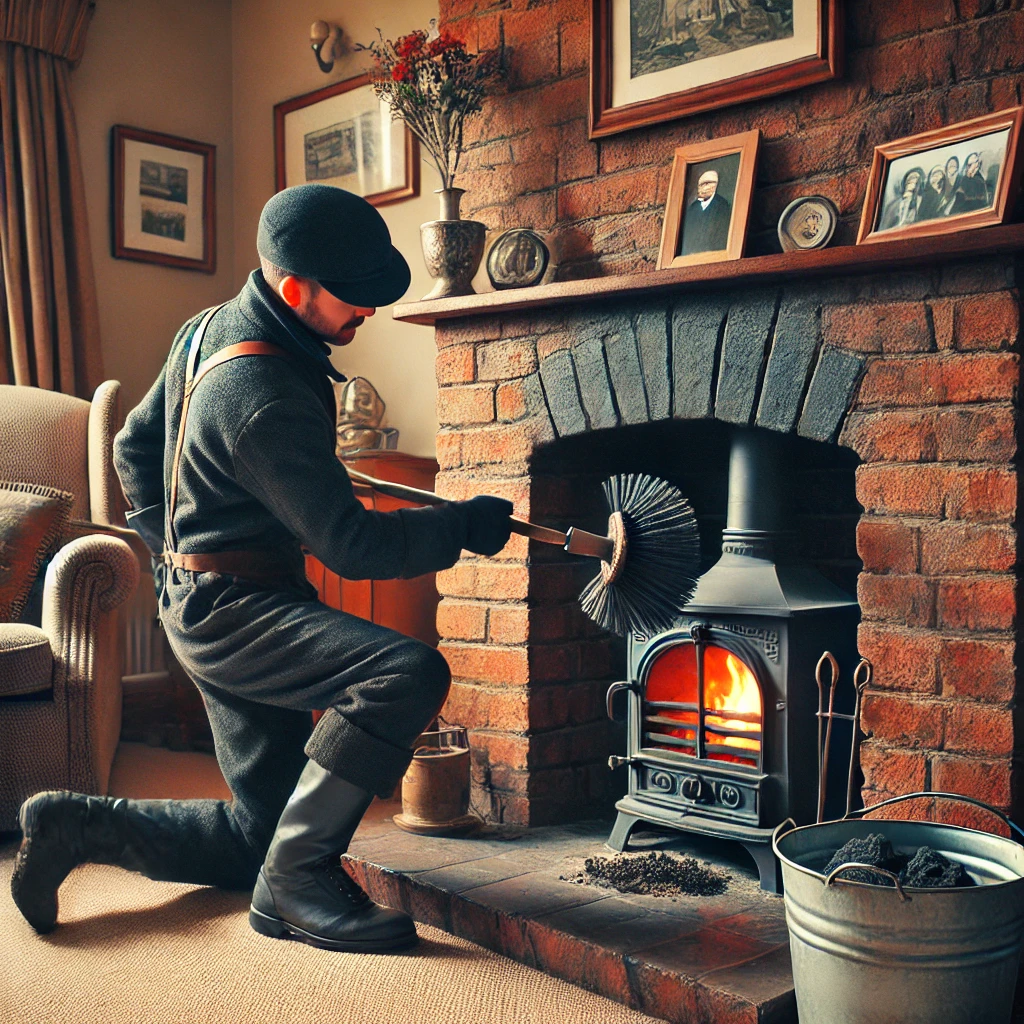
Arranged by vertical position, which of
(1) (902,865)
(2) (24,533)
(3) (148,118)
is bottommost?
(1) (902,865)

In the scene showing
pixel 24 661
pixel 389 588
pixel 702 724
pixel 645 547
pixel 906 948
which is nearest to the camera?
pixel 906 948

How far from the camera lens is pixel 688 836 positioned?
96.3 inches

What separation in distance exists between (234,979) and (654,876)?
0.78m

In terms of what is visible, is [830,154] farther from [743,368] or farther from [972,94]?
[743,368]

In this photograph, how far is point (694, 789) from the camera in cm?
222

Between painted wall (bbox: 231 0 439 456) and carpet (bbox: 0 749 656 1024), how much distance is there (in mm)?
1892

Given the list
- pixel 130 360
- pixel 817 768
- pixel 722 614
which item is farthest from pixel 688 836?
pixel 130 360

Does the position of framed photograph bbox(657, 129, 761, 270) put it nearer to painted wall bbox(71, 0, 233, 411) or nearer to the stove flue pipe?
the stove flue pipe

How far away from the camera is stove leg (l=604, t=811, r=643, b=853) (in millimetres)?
2338

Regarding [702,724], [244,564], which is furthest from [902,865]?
[244,564]

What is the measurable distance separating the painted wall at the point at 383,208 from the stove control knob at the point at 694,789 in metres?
1.73

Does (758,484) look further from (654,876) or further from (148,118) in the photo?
(148,118)

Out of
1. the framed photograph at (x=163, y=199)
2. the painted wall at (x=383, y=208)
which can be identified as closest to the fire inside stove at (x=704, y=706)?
the painted wall at (x=383, y=208)

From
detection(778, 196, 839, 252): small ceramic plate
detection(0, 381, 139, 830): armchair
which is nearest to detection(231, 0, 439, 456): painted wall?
detection(0, 381, 139, 830): armchair
